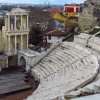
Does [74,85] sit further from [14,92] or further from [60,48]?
[60,48]

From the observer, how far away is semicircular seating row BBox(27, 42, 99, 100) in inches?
640

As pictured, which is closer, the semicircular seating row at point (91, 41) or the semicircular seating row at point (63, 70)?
the semicircular seating row at point (63, 70)

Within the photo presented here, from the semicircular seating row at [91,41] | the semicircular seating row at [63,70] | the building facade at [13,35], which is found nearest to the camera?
the semicircular seating row at [63,70]

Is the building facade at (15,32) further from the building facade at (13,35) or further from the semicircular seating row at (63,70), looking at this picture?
the semicircular seating row at (63,70)

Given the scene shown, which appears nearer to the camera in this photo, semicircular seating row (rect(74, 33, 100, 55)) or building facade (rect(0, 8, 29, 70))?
semicircular seating row (rect(74, 33, 100, 55))

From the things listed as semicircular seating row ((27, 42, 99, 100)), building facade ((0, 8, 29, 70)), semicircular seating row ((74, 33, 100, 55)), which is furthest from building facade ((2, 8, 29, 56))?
semicircular seating row ((74, 33, 100, 55))

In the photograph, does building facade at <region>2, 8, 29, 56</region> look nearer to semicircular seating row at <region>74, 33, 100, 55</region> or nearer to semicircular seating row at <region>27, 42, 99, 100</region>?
semicircular seating row at <region>27, 42, 99, 100</region>

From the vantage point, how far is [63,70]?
20.2 m

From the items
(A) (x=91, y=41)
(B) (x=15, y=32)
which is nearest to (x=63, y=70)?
(A) (x=91, y=41)

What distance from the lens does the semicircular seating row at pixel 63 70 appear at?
16.3 m

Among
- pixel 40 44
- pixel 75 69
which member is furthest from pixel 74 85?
pixel 40 44

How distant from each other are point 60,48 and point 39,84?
5862mm

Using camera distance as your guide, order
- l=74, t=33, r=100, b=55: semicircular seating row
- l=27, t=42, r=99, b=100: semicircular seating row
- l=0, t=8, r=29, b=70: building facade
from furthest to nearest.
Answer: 1. l=0, t=8, r=29, b=70: building facade
2. l=74, t=33, r=100, b=55: semicircular seating row
3. l=27, t=42, r=99, b=100: semicircular seating row

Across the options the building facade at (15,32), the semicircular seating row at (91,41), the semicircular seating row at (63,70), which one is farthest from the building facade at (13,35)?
the semicircular seating row at (91,41)
